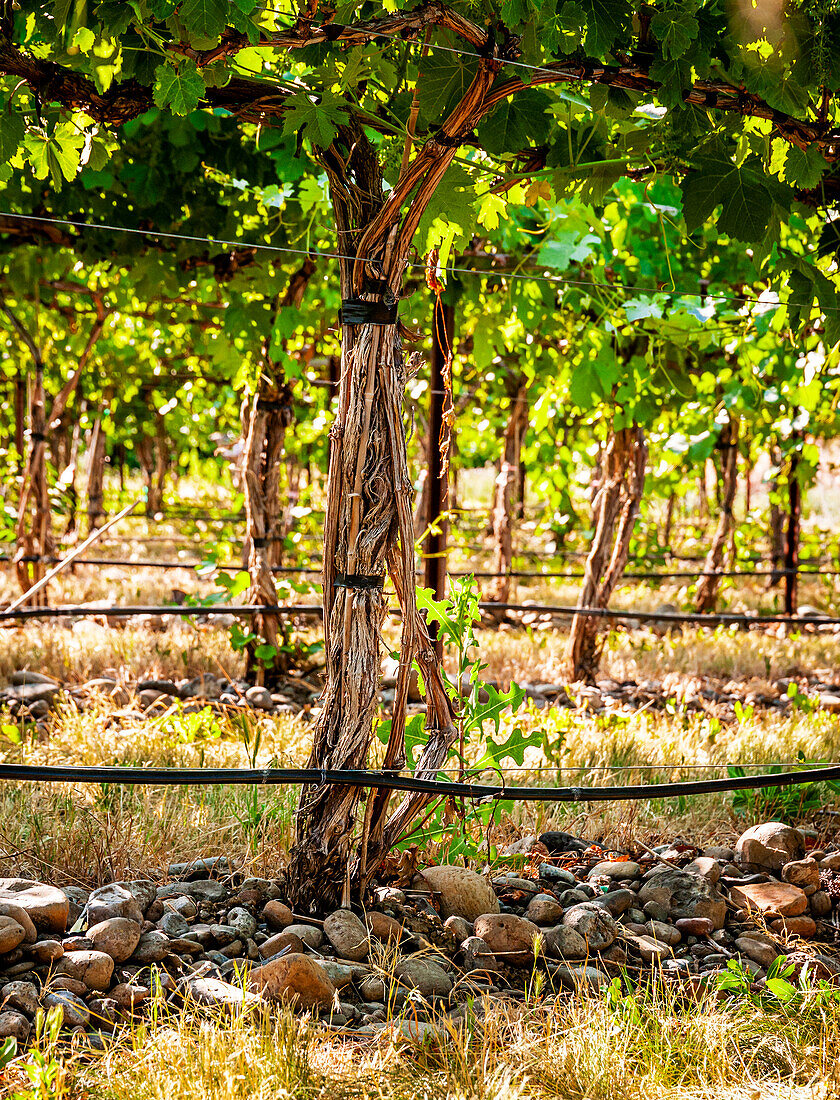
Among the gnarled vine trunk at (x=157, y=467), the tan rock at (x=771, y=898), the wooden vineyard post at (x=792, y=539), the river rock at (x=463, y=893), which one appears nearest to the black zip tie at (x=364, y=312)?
the river rock at (x=463, y=893)

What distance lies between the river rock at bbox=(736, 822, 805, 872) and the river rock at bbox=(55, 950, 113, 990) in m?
1.54

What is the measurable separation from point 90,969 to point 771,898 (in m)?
1.46

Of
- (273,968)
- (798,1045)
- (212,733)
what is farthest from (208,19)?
(212,733)

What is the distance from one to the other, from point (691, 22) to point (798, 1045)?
166 cm

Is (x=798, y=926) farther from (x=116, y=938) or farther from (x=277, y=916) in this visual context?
(x=116, y=938)

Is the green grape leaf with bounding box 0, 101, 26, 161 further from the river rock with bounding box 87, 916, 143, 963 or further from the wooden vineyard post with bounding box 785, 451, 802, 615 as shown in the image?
the wooden vineyard post with bounding box 785, 451, 802, 615

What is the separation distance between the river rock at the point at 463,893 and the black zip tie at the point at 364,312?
1171mm

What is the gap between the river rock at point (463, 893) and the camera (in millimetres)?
1969

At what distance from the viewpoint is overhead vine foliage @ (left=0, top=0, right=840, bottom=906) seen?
60.1 inches

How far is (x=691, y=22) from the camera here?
1.45 m

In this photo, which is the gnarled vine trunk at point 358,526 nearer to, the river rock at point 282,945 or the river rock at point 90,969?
the river rock at point 282,945

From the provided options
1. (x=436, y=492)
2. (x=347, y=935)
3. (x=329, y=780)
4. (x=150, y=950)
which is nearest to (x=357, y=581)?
(x=329, y=780)

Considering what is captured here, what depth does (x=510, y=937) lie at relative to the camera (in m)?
1.83

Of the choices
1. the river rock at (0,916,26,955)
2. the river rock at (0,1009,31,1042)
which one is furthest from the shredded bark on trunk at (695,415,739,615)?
the river rock at (0,1009,31,1042)
